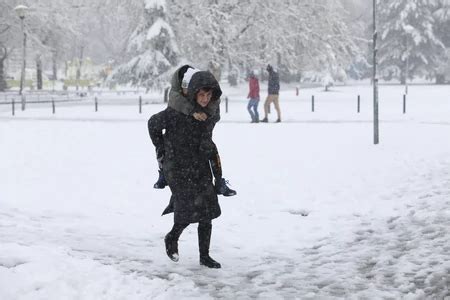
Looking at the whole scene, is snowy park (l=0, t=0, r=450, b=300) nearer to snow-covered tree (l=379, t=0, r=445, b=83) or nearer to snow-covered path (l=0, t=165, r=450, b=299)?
snow-covered path (l=0, t=165, r=450, b=299)

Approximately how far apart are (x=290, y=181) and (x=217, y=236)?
3.48 meters

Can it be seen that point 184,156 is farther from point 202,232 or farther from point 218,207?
point 202,232

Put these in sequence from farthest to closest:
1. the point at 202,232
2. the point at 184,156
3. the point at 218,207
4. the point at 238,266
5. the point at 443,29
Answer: the point at 443,29, the point at 238,266, the point at 202,232, the point at 218,207, the point at 184,156

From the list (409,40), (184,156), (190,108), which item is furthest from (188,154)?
(409,40)

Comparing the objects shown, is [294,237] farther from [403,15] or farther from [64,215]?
[403,15]

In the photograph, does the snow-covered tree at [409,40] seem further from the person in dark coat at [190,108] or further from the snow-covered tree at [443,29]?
the person in dark coat at [190,108]

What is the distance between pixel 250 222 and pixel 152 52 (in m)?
25.3

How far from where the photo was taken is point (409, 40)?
59.7 metres

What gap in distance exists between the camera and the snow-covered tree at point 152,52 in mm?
31234

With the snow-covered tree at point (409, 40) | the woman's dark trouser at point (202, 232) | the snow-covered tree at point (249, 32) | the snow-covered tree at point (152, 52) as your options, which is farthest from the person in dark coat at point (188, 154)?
the snow-covered tree at point (409, 40)

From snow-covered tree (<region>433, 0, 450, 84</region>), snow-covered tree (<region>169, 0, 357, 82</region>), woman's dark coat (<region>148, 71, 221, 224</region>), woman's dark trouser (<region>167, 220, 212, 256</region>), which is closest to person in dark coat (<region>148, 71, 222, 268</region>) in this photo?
woman's dark coat (<region>148, 71, 221, 224</region>)

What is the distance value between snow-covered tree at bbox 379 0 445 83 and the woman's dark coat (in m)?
55.8

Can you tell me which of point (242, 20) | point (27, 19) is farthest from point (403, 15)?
point (27, 19)

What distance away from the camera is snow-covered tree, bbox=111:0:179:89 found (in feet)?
102
